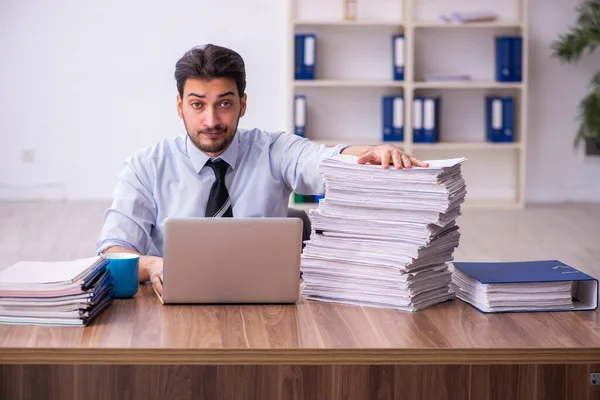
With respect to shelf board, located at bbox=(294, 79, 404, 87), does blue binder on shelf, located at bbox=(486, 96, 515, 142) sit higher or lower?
lower

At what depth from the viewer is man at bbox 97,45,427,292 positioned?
254cm

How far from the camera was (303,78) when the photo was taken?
6.85 meters

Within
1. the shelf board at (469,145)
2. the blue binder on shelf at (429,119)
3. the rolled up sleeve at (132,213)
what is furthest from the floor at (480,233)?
the rolled up sleeve at (132,213)

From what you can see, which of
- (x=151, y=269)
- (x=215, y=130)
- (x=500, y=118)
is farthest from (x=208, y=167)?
(x=500, y=118)

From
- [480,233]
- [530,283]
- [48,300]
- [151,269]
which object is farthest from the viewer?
[480,233]

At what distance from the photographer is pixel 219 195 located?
8.87 feet

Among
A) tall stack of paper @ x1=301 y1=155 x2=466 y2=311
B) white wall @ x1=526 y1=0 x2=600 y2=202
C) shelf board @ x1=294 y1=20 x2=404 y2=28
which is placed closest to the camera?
tall stack of paper @ x1=301 y1=155 x2=466 y2=311

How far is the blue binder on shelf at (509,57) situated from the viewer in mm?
6867

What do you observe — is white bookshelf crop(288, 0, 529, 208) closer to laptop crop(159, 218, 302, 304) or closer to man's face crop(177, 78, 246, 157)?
man's face crop(177, 78, 246, 157)

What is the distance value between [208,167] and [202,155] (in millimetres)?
44

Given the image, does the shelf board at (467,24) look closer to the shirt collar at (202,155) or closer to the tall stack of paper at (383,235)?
the shirt collar at (202,155)

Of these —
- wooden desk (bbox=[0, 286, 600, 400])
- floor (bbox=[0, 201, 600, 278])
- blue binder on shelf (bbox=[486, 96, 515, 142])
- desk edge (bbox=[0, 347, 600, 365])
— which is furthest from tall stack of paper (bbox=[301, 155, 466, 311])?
blue binder on shelf (bbox=[486, 96, 515, 142])

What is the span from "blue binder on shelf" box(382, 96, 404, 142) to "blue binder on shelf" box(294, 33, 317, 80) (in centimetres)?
59

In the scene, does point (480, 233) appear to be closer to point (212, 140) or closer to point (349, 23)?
point (349, 23)
